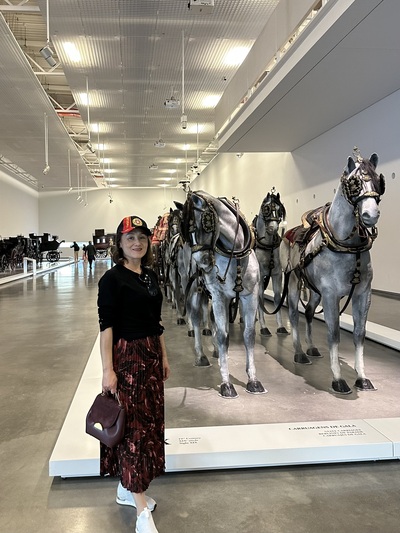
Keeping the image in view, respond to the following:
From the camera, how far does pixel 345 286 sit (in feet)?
13.1

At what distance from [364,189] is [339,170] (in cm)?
961

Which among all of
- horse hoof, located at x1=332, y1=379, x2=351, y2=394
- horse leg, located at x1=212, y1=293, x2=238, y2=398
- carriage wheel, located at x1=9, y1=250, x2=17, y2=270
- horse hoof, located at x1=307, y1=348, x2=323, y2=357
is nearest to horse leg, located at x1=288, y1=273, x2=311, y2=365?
horse hoof, located at x1=307, y1=348, x2=323, y2=357

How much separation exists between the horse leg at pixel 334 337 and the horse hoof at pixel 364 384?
0.19m

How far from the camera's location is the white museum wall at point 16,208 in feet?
96.1

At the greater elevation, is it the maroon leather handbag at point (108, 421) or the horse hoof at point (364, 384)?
the maroon leather handbag at point (108, 421)

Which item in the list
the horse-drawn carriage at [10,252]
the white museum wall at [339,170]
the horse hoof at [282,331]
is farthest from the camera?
the horse-drawn carriage at [10,252]

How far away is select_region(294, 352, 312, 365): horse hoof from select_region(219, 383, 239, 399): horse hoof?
1.37 m

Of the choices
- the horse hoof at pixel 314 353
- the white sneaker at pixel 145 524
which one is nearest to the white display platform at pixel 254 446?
the white sneaker at pixel 145 524

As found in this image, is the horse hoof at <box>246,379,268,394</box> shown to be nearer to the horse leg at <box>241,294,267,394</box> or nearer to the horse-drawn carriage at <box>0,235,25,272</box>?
the horse leg at <box>241,294,267,394</box>

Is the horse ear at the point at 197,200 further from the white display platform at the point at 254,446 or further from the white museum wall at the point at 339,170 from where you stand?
the white museum wall at the point at 339,170

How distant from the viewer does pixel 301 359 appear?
514 cm

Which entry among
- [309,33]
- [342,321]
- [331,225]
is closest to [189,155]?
[309,33]

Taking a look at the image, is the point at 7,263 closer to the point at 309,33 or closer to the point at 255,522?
the point at 309,33

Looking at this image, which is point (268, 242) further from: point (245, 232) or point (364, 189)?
point (364, 189)
